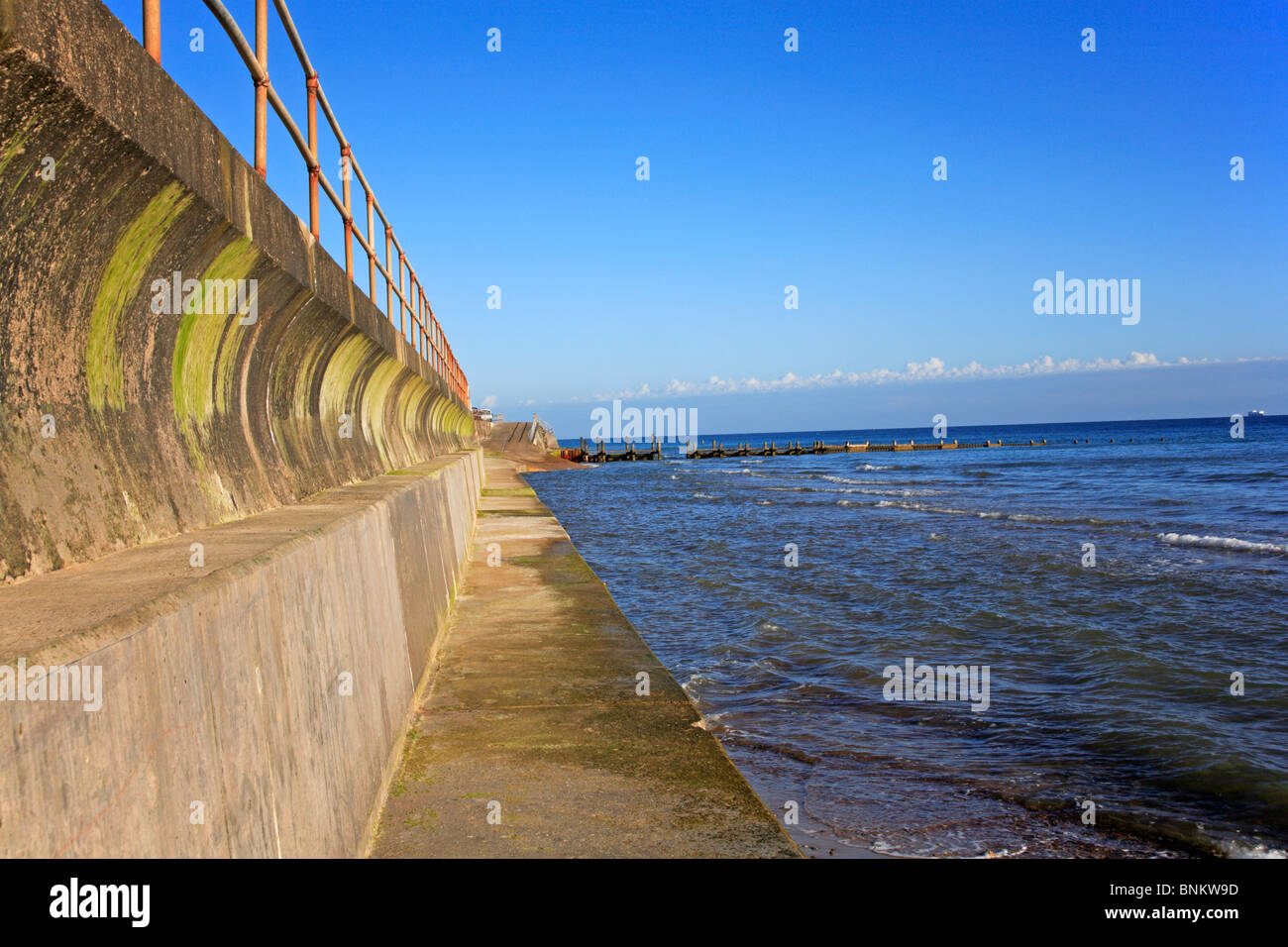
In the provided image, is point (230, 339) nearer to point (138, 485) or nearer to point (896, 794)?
point (138, 485)

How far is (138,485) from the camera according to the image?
3072 mm

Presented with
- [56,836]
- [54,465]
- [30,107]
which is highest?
[30,107]

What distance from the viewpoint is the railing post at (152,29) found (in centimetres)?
278

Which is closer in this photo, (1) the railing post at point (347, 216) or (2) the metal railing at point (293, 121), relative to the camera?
(2) the metal railing at point (293, 121)

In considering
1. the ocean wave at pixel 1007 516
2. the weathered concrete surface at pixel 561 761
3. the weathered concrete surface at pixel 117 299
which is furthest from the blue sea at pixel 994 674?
the weathered concrete surface at pixel 117 299

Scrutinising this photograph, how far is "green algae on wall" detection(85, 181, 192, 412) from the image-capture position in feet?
9.32

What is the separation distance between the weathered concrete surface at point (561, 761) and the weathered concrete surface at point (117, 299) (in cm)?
156

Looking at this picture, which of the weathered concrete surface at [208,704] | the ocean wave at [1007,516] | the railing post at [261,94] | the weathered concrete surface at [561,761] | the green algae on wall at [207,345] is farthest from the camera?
the ocean wave at [1007,516]

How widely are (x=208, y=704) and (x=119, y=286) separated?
1638 millimetres

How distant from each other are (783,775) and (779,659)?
127 inches

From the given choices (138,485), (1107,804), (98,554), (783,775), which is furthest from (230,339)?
(1107,804)

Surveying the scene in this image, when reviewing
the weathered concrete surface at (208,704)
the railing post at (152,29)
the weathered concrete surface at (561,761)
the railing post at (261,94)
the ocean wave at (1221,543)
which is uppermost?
the railing post at (261,94)

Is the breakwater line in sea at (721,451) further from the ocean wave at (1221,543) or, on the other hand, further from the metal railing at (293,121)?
the metal railing at (293,121)

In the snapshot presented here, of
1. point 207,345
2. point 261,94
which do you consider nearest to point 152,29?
point 207,345
